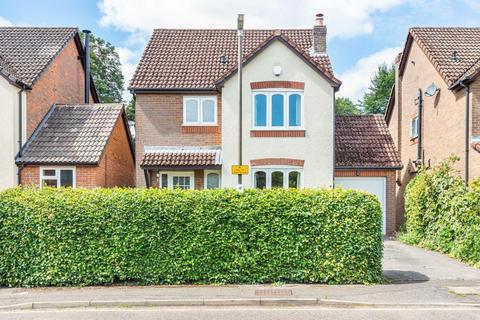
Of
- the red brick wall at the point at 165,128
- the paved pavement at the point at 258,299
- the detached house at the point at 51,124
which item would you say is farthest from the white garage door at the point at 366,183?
the detached house at the point at 51,124

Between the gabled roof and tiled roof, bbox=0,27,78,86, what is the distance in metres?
15.3

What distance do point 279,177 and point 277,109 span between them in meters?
2.43

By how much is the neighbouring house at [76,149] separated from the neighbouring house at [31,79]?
45 cm

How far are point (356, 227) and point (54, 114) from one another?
13.7 metres

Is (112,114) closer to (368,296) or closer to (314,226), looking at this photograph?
(314,226)

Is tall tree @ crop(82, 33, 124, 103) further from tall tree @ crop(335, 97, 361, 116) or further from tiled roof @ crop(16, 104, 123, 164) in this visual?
tiled roof @ crop(16, 104, 123, 164)

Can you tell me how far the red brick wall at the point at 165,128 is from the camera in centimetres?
1655

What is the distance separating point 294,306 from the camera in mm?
8250

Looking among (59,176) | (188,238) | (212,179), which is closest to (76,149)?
(59,176)

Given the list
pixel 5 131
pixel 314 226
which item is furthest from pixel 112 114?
pixel 314 226

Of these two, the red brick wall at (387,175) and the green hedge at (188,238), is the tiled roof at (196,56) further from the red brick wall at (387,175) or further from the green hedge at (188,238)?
the green hedge at (188,238)

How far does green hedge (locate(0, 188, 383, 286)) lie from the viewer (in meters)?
9.34

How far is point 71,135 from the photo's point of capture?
1670cm

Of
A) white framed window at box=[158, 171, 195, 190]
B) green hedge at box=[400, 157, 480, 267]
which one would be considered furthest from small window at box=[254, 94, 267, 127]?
green hedge at box=[400, 157, 480, 267]
